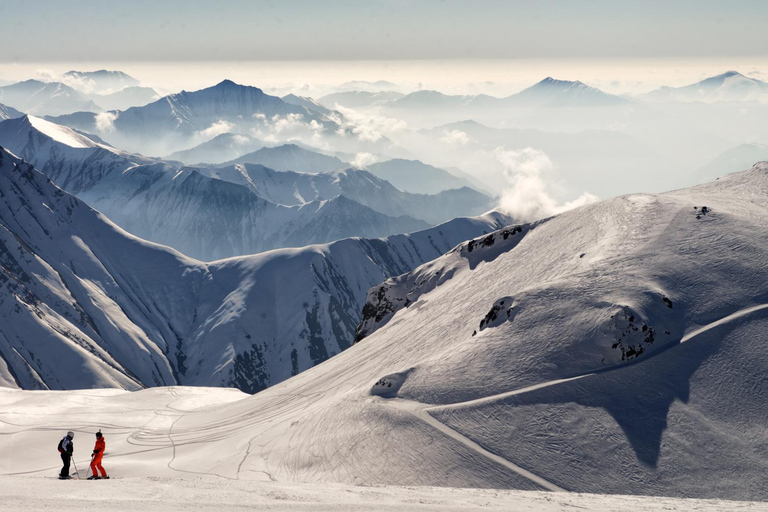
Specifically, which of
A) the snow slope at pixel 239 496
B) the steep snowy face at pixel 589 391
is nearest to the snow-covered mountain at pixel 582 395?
the steep snowy face at pixel 589 391

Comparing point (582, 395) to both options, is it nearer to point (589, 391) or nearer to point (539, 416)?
point (589, 391)

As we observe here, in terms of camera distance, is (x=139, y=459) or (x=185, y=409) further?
(x=185, y=409)

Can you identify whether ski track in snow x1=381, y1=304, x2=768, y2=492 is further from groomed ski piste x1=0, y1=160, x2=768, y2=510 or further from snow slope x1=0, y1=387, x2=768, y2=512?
snow slope x1=0, y1=387, x2=768, y2=512

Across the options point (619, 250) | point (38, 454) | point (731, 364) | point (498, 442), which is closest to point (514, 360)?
point (498, 442)

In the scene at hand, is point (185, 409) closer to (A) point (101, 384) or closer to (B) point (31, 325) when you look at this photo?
(A) point (101, 384)

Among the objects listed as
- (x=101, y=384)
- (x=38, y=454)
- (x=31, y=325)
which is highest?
(x=38, y=454)

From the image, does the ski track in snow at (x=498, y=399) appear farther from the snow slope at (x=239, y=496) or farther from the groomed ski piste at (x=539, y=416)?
the snow slope at (x=239, y=496)

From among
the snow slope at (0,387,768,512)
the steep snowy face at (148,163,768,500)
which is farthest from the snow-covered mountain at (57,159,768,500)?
the snow slope at (0,387,768,512)
